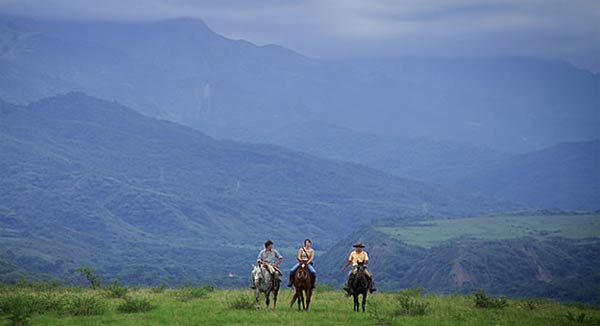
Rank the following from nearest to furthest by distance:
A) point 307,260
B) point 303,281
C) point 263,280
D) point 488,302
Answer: point 303,281
point 263,280
point 307,260
point 488,302

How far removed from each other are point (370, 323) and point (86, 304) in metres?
11.0

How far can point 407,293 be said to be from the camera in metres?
45.5

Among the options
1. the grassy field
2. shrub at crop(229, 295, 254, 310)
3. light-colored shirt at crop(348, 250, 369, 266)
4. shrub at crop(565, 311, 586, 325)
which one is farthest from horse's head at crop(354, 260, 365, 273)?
shrub at crop(565, 311, 586, 325)

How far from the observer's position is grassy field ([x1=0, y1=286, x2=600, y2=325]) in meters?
33.9

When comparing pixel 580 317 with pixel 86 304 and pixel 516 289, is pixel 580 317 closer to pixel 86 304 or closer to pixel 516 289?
pixel 86 304

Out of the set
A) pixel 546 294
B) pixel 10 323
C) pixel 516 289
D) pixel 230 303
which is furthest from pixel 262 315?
pixel 516 289

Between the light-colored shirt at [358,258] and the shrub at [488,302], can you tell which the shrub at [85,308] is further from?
the shrub at [488,302]

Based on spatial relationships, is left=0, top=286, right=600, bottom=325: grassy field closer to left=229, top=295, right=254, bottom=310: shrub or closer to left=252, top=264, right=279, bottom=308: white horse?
left=229, top=295, right=254, bottom=310: shrub

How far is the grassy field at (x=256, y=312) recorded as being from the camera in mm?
33938

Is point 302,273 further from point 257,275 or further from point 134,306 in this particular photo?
point 134,306

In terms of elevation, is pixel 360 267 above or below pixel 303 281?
above

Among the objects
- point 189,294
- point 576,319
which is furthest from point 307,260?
point 576,319

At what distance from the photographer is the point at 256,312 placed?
36.4 m

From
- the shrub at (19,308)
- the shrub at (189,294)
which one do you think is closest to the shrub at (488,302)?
the shrub at (189,294)
